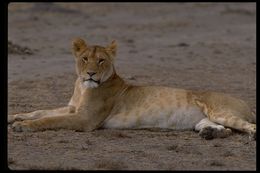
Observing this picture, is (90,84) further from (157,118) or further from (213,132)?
(213,132)

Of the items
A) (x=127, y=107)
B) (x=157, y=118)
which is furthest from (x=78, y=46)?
(x=157, y=118)

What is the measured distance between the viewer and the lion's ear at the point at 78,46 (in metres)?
5.53

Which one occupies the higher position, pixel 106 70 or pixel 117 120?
pixel 106 70

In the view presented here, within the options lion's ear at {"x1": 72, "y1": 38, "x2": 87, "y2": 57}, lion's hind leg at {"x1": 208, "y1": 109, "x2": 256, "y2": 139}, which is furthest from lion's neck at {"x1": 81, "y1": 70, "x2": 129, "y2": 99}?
lion's hind leg at {"x1": 208, "y1": 109, "x2": 256, "y2": 139}

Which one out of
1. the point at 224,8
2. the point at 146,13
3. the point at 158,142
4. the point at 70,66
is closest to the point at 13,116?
the point at 158,142

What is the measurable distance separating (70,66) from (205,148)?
4.81 metres

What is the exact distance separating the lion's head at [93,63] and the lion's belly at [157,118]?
31cm

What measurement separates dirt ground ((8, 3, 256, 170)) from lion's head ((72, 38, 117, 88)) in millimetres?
394

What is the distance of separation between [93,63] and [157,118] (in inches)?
24.7

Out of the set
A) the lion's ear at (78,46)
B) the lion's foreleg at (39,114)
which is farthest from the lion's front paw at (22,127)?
the lion's ear at (78,46)
